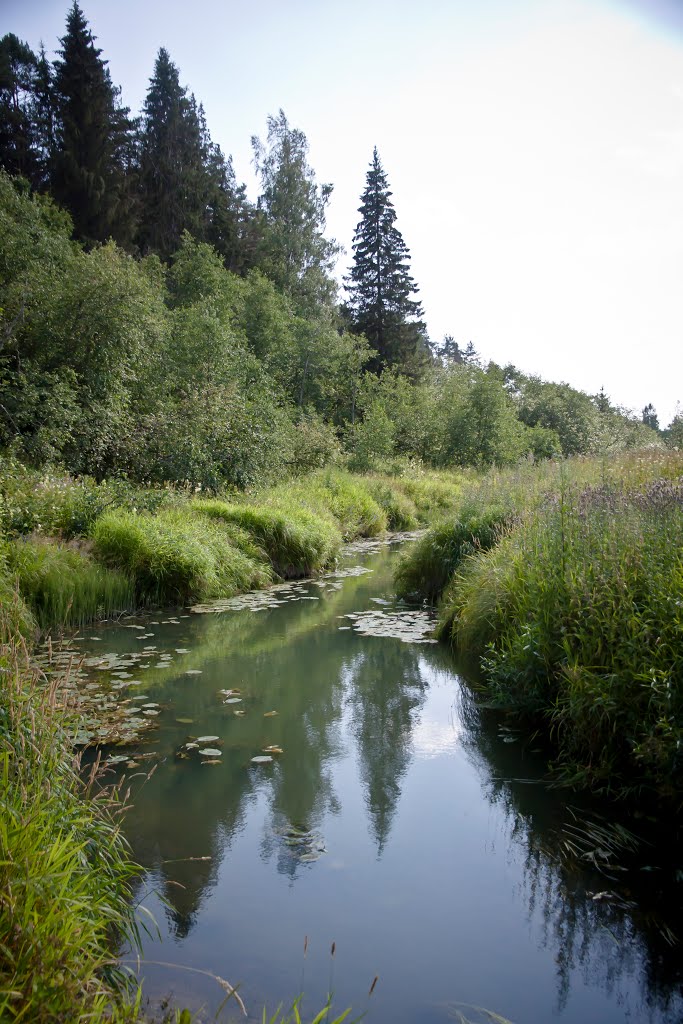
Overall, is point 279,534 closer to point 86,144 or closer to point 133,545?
point 133,545

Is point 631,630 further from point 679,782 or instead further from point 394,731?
point 394,731

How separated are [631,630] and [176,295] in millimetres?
26437

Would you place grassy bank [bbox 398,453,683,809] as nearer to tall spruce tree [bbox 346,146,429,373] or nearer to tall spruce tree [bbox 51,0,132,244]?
tall spruce tree [bbox 51,0,132,244]

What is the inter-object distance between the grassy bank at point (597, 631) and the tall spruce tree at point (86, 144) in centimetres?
2669

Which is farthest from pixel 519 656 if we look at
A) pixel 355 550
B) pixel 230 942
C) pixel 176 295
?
pixel 176 295

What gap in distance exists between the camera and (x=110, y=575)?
8844mm

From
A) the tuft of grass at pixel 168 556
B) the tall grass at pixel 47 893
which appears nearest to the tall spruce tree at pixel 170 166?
the tuft of grass at pixel 168 556

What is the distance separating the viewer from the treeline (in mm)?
15086

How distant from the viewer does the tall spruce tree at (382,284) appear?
3797 cm

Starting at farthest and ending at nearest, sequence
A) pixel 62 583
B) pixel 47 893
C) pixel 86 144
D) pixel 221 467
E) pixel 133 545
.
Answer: pixel 86 144, pixel 221 467, pixel 133 545, pixel 62 583, pixel 47 893

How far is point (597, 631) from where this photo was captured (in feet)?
15.1

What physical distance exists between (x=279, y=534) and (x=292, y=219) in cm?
2936

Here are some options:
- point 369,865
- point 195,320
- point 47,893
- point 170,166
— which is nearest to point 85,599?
point 369,865

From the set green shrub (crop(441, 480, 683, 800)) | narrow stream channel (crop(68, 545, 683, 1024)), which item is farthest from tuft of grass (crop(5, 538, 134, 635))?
green shrub (crop(441, 480, 683, 800))
